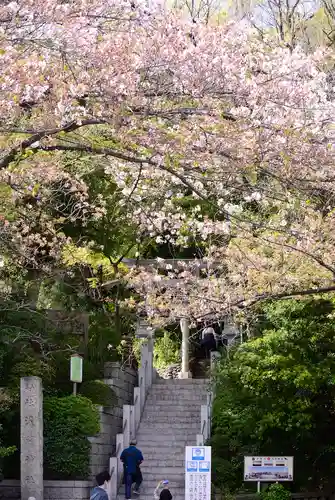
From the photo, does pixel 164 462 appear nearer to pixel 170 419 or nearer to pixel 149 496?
pixel 149 496

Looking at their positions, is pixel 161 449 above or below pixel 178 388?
below

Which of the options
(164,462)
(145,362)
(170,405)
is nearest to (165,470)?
(164,462)

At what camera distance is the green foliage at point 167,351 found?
30219mm

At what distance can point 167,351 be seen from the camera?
3036 centimetres

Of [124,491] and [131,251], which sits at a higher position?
[131,251]

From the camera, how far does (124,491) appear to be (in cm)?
1939

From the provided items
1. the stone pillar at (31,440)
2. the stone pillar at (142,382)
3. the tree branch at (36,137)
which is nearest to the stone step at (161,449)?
the stone pillar at (142,382)

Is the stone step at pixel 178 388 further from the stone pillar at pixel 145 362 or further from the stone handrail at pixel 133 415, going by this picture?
the stone pillar at pixel 145 362

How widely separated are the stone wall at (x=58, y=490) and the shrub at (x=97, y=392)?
8.42 ft

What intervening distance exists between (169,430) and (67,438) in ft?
13.3

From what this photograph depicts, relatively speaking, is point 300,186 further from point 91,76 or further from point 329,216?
point 91,76

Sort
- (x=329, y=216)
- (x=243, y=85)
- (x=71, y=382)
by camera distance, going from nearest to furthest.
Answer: (x=243, y=85) → (x=329, y=216) → (x=71, y=382)

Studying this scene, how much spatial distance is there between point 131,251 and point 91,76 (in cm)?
1617

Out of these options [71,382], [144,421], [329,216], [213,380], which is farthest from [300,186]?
[144,421]
